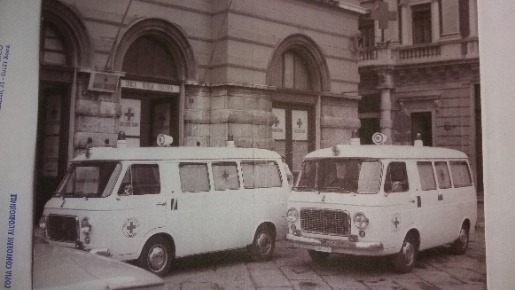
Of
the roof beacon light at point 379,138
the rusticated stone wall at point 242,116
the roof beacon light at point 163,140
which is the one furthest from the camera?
the roof beacon light at point 379,138

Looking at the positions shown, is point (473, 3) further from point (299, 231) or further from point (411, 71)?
point (299, 231)

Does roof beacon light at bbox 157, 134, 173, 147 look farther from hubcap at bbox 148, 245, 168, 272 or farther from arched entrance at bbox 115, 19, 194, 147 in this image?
hubcap at bbox 148, 245, 168, 272

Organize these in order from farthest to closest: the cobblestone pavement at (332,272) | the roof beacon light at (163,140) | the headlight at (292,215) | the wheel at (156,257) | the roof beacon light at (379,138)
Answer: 1. the headlight at (292,215)
2. the roof beacon light at (379,138)
3. the roof beacon light at (163,140)
4. the wheel at (156,257)
5. the cobblestone pavement at (332,272)

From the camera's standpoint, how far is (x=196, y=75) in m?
3.87

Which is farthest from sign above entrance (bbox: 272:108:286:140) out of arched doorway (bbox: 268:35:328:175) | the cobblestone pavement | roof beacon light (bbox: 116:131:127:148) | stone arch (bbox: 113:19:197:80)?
roof beacon light (bbox: 116:131:127:148)

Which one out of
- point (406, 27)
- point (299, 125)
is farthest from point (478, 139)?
point (299, 125)

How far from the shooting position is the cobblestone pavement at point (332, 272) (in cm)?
337

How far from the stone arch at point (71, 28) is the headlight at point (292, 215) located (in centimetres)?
208

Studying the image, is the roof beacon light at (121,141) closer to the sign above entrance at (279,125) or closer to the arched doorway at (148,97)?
the arched doorway at (148,97)

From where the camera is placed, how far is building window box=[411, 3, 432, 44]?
3871mm

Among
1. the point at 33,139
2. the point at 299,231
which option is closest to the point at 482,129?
the point at 299,231

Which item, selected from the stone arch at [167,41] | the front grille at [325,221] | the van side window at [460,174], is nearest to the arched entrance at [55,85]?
the stone arch at [167,41]

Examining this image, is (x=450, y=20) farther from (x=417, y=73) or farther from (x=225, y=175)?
(x=225, y=175)

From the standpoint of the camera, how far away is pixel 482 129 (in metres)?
3.40
